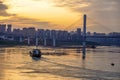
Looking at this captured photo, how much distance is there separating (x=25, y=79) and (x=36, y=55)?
44.6 metres

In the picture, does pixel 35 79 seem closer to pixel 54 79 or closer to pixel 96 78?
pixel 54 79

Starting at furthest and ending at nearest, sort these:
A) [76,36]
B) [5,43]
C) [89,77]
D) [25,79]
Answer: [5,43] → [76,36] → [89,77] → [25,79]

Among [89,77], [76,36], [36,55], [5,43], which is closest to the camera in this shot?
[89,77]

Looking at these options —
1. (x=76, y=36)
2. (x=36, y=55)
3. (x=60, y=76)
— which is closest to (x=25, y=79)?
(x=60, y=76)

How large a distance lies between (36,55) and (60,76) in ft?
135

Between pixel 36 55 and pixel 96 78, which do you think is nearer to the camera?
pixel 96 78

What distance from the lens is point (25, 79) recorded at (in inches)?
1694

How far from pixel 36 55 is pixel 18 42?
11096 centimetres

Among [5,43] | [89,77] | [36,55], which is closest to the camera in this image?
[89,77]

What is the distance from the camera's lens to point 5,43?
188m

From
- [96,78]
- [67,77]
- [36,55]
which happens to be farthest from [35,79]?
[36,55]

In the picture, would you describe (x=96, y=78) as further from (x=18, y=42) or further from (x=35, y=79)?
(x=18, y=42)

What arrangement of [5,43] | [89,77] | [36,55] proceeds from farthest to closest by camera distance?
[5,43] → [36,55] → [89,77]

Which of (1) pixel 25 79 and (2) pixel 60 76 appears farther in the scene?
(2) pixel 60 76
